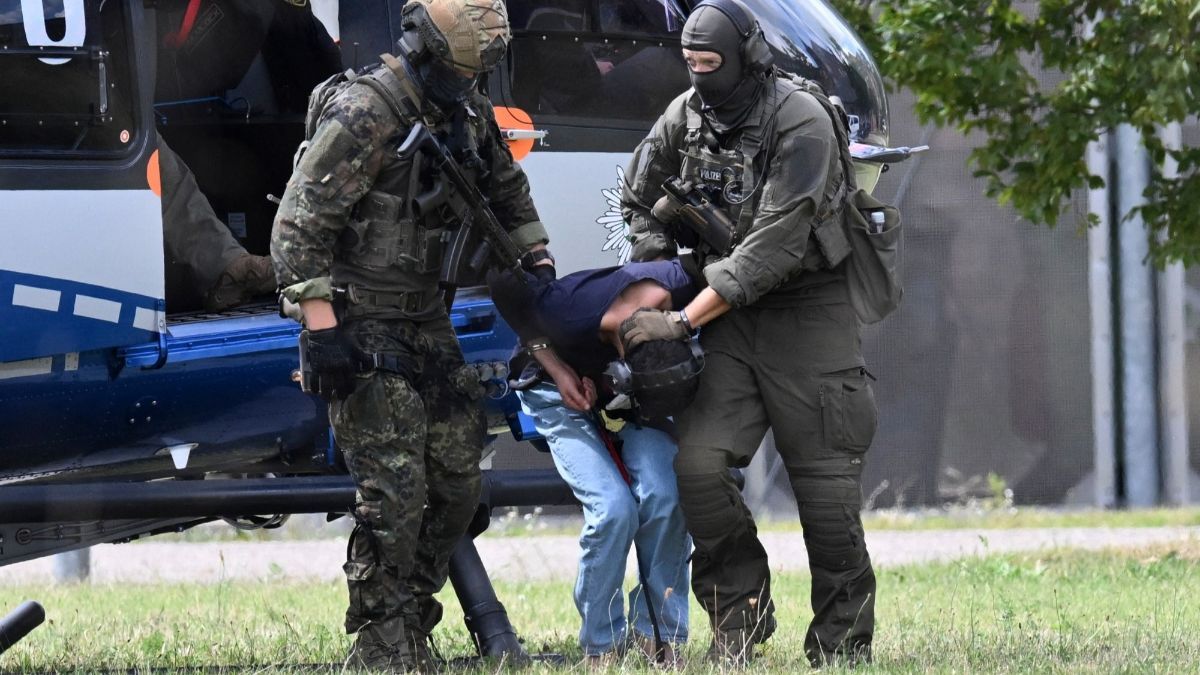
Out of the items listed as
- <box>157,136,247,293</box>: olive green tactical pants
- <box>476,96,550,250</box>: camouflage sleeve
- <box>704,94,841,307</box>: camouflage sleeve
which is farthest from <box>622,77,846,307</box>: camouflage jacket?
<box>157,136,247,293</box>: olive green tactical pants

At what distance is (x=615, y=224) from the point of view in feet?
18.8

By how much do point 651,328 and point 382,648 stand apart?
45.5 inches

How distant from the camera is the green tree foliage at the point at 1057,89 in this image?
25.3ft

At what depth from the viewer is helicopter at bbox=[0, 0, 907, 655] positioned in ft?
15.7

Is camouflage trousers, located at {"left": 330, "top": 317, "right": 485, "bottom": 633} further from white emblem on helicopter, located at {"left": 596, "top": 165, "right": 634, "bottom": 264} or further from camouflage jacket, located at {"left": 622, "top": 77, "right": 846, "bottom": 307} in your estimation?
white emblem on helicopter, located at {"left": 596, "top": 165, "right": 634, "bottom": 264}

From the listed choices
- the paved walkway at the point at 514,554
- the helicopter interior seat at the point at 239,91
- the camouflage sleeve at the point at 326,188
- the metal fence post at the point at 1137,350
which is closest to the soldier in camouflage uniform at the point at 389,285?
the camouflage sleeve at the point at 326,188

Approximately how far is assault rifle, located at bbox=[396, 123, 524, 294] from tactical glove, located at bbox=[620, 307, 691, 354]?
14.7 inches

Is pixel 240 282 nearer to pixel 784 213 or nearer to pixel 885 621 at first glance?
pixel 784 213

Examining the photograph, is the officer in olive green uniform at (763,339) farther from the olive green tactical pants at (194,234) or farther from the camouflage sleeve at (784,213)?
the olive green tactical pants at (194,234)

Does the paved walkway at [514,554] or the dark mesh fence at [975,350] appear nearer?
the paved walkway at [514,554]

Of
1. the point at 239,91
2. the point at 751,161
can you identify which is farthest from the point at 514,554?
the point at 751,161

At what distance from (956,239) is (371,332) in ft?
23.9

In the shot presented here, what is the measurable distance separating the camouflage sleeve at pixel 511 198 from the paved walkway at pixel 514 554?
4.46 meters

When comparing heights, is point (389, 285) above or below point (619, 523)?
above
